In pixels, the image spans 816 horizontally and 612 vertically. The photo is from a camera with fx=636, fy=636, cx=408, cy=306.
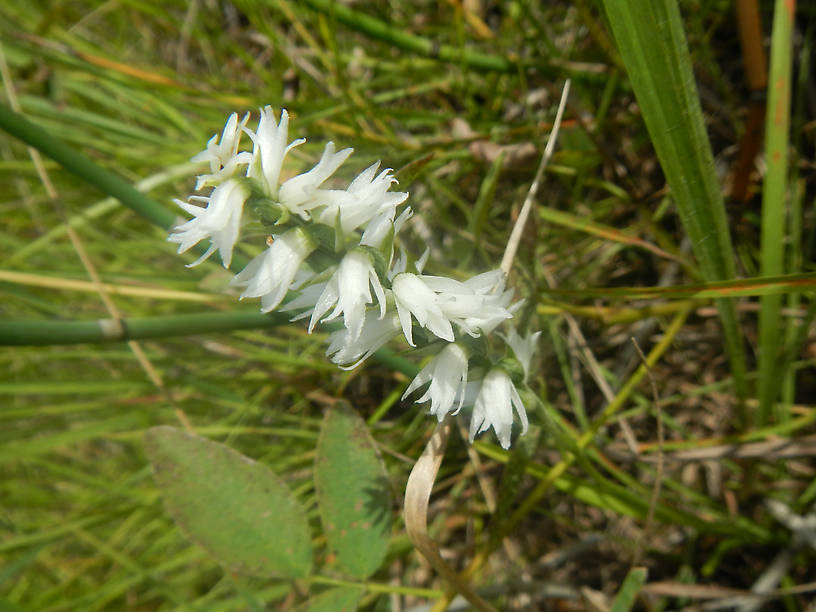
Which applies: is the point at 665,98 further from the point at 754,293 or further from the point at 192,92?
the point at 192,92

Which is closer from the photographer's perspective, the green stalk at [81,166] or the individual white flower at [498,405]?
the individual white flower at [498,405]

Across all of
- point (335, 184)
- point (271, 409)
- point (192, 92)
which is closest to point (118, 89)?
point (192, 92)

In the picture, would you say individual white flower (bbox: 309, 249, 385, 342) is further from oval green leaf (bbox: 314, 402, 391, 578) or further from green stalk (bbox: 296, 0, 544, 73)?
green stalk (bbox: 296, 0, 544, 73)

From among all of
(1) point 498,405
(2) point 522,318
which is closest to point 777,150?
(2) point 522,318

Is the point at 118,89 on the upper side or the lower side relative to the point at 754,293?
lower

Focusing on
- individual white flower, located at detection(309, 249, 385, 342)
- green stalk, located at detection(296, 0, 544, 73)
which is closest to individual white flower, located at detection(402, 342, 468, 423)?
individual white flower, located at detection(309, 249, 385, 342)

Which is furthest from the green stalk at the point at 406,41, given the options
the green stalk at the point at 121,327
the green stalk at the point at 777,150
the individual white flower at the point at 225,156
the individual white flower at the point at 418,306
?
the individual white flower at the point at 418,306

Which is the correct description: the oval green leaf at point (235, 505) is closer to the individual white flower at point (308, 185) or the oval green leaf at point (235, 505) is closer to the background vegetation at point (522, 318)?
the background vegetation at point (522, 318)
